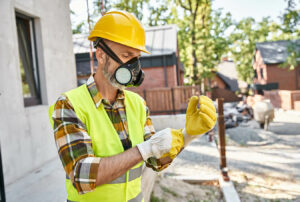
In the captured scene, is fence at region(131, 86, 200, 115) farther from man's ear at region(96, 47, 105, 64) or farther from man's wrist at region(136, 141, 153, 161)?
man's wrist at region(136, 141, 153, 161)

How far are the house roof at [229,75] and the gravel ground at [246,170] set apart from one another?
119 feet

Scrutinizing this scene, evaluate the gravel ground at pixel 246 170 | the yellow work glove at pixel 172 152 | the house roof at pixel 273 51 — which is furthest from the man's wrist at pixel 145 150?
the house roof at pixel 273 51

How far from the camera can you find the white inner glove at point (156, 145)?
1.38 meters

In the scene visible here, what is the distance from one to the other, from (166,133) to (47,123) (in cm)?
415

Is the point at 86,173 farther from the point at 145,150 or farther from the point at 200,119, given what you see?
the point at 200,119

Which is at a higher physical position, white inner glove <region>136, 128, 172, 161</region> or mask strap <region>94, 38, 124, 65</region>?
mask strap <region>94, 38, 124, 65</region>

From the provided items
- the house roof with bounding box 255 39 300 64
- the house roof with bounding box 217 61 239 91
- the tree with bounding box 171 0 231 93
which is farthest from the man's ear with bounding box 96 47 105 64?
the house roof with bounding box 217 61 239 91

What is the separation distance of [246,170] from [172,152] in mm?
5382

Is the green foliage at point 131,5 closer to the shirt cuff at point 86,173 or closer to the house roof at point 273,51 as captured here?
the house roof at point 273,51

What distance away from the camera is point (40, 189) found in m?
3.67

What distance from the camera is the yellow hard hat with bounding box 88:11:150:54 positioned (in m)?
1.54

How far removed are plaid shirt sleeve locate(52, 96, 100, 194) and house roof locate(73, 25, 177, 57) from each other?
1502cm

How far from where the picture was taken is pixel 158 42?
17203 mm

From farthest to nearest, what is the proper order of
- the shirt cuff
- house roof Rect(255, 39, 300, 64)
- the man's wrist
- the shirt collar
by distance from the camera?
house roof Rect(255, 39, 300, 64), the shirt collar, the man's wrist, the shirt cuff
